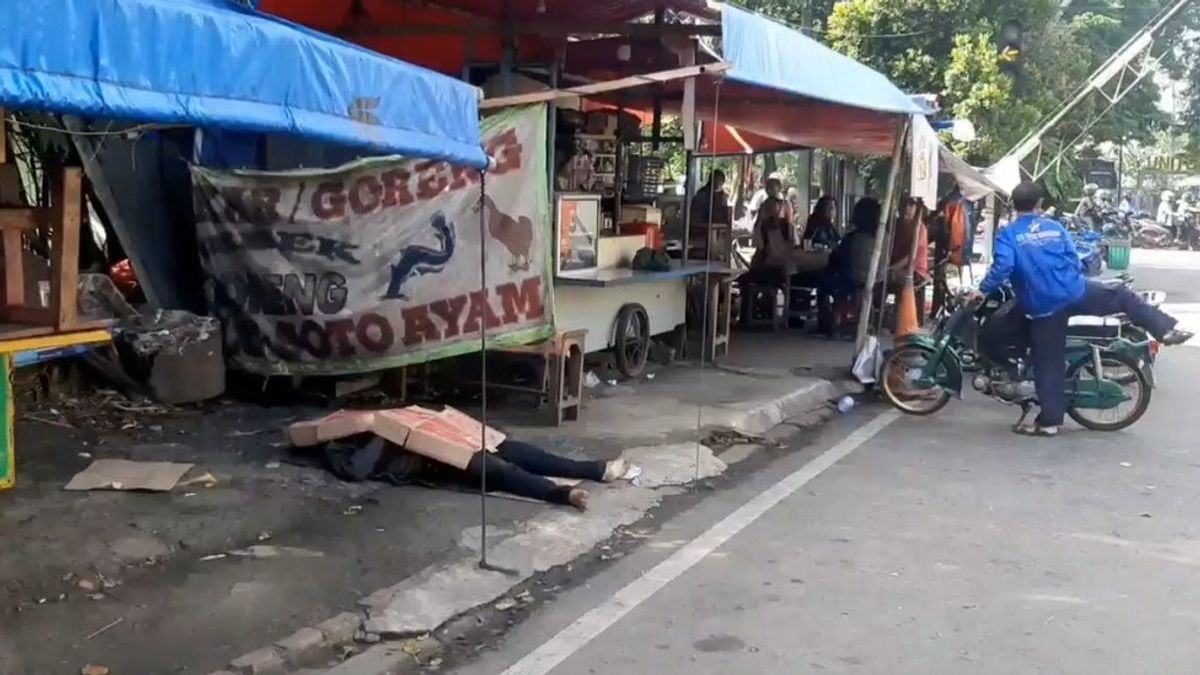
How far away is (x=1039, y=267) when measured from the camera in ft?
29.4

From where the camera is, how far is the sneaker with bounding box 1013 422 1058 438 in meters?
9.19

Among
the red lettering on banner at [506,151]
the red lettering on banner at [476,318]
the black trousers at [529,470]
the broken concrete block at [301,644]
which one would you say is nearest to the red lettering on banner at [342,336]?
the red lettering on banner at [476,318]

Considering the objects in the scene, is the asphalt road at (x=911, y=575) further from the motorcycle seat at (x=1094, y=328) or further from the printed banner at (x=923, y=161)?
the printed banner at (x=923, y=161)

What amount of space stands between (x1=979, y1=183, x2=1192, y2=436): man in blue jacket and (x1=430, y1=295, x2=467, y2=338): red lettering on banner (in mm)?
3914

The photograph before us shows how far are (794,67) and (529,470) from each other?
168 inches

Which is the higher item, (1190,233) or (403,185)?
(1190,233)

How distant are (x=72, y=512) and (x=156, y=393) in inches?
104

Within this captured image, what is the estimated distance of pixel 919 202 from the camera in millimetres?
13266

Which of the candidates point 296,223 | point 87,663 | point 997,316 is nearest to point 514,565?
point 87,663

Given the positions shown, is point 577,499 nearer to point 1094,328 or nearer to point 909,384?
point 909,384

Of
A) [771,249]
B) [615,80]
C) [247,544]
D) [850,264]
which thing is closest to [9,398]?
[247,544]

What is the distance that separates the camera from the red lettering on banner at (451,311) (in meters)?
8.35

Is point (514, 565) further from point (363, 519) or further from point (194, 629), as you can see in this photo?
point (194, 629)

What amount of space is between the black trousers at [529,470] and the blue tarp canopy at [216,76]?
2.17 m
